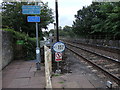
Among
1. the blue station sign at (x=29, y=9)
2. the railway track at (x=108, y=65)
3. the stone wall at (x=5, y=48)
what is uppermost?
the blue station sign at (x=29, y=9)

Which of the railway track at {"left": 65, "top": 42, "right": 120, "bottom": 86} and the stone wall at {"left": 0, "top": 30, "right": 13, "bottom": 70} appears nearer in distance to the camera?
the railway track at {"left": 65, "top": 42, "right": 120, "bottom": 86}

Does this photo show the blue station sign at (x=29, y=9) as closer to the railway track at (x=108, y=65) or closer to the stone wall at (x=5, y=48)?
the stone wall at (x=5, y=48)

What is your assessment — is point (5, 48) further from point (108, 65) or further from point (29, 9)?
point (108, 65)

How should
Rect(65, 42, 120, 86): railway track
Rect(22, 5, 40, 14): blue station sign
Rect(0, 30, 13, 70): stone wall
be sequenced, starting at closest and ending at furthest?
Rect(65, 42, 120, 86): railway track → Rect(22, 5, 40, 14): blue station sign → Rect(0, 30, 13, 70): stone wall

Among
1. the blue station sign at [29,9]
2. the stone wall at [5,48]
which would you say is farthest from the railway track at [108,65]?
the stone wall at [5,48]

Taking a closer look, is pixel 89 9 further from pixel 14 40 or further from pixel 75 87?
pixel 75 87

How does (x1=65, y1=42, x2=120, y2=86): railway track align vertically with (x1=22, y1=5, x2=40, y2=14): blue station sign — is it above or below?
below

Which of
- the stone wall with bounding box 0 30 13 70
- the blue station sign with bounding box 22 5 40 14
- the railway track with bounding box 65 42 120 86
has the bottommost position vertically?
the railway track with bounding box 65 42 120 86

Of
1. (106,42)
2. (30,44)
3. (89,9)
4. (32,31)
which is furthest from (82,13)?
(30,44)

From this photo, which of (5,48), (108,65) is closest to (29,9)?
(5,48)

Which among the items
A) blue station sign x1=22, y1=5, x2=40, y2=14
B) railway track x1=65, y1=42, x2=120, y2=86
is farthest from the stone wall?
railway track x1=65, y1=42, x2=120, y2=86

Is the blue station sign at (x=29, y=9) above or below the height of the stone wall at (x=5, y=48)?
above

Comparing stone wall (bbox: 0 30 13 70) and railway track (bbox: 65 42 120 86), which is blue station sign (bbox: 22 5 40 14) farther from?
railway track (bbox: 65 42 120 86)

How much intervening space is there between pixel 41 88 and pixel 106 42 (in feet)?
54.0
